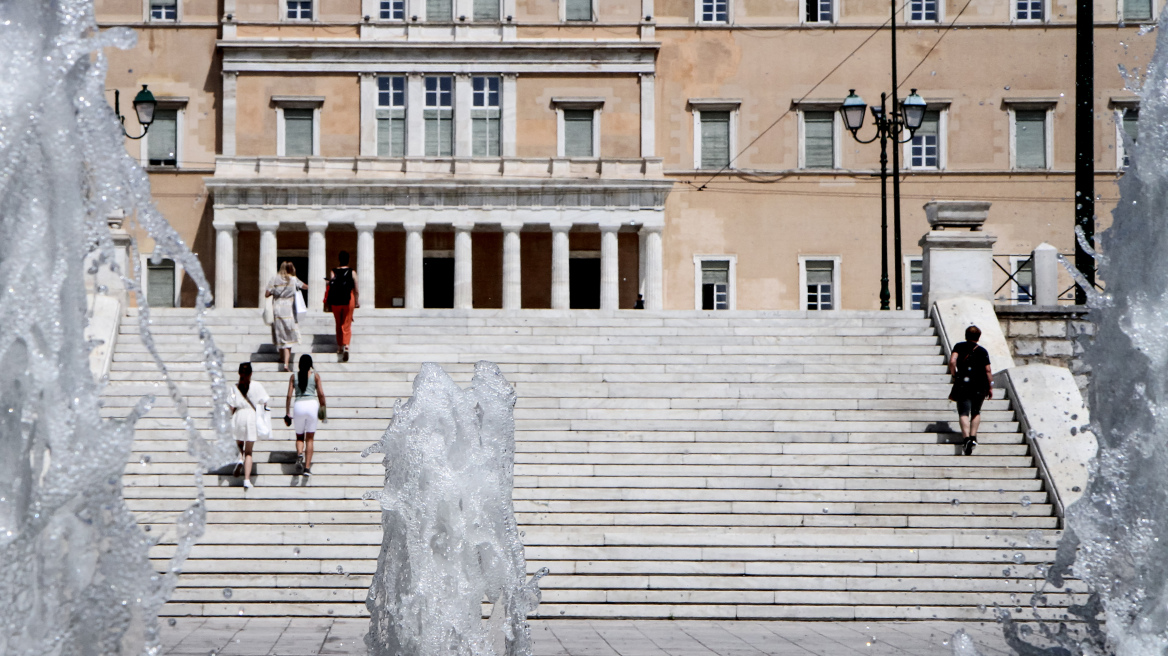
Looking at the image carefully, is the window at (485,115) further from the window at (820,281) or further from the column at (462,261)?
the window at (820,281)

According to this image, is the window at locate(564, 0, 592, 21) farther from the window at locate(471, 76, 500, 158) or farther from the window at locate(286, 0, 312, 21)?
the window at locate(286, 0, 312, 21)

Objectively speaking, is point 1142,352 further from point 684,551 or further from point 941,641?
point 684,551

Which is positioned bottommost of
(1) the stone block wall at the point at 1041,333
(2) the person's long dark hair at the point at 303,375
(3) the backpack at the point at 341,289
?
(2) the person's long dark hair at the point at 303,375

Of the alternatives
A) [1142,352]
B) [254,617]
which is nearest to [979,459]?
[254,617]

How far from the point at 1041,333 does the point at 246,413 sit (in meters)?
9.67

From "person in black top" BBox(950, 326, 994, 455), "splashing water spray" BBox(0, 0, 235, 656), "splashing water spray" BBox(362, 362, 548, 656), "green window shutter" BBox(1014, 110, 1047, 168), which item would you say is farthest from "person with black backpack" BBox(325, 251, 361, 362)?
"green window shutter" BBox(1014, 110, 1047, 168)

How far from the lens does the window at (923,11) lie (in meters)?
40.6

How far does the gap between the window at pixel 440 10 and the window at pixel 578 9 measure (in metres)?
2.87

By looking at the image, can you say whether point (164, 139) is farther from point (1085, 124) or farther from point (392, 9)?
point (1085, 124)

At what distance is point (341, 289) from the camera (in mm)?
18297

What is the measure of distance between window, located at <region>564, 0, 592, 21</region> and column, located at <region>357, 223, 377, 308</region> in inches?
287

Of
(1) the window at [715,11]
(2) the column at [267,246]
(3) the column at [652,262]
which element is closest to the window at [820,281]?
(3) the column at [652,262]

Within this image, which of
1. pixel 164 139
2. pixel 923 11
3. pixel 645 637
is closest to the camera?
pixel 645 637

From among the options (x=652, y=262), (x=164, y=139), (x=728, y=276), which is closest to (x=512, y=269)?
(x=652, y=262)
